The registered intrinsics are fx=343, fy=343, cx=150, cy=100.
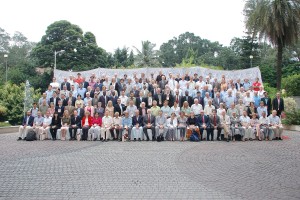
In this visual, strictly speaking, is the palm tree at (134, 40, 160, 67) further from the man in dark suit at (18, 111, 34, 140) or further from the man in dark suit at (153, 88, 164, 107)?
the man in dark suit at (18, 111, 34, 140)

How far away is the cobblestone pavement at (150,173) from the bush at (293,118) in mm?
6711

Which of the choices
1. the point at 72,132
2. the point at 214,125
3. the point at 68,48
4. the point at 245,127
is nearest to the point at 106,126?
the point at 72,132

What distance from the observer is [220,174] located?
25.2 ft

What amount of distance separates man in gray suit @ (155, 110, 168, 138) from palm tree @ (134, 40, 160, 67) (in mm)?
35375

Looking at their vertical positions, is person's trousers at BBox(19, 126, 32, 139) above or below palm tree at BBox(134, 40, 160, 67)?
below

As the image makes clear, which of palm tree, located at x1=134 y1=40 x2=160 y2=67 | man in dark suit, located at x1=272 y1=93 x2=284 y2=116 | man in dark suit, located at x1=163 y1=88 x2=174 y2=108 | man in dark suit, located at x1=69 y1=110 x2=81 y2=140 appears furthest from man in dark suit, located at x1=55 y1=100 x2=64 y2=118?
palm tree, located at x1=134 y1=40 x2=160 y2=67

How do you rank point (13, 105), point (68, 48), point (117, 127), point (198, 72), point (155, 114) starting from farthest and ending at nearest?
point (68, 48) < point (13, 105) < point (198, 72) < point (155, 114) < point (117, 127)

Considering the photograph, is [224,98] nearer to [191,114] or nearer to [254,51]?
[191,114]

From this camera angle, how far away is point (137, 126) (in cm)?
1468

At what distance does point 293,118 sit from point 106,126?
397 inches

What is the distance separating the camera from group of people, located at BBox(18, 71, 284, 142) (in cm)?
1470

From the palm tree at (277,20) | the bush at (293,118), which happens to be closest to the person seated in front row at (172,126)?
the bush at (293,118)

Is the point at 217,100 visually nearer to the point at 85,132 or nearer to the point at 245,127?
the point at 245,127

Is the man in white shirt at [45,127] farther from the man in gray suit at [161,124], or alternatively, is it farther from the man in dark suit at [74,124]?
the man in gray suit at [161,124]
